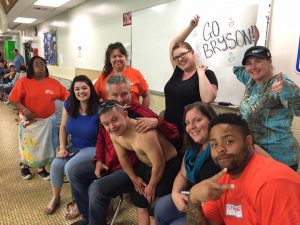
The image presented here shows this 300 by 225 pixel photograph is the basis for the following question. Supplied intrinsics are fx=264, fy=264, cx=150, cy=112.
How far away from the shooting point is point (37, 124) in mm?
2738

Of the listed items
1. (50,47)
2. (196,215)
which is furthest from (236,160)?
(50,47)

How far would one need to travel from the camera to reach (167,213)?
4.95ft

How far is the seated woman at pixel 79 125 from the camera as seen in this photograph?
219 centimetres

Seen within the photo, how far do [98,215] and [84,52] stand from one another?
164 inches

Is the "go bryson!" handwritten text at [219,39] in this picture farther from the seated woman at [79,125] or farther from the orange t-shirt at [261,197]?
the orange t-shirt at [261,197]

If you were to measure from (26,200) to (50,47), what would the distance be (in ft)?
18.9

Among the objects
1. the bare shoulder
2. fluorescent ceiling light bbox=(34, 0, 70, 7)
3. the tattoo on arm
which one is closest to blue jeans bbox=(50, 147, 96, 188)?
the bare shoulder

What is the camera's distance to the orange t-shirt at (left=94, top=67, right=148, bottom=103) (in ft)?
7.49

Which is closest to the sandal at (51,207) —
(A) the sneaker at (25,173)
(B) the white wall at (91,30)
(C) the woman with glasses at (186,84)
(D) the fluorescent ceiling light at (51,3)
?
(A) the sneaker at (25,173)

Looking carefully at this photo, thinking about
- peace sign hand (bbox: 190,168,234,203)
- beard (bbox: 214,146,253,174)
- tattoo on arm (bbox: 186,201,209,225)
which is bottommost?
tattoo on arm (bbox: 186,201,209,225)

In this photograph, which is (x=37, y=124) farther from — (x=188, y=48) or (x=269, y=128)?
(x=269, y=128)

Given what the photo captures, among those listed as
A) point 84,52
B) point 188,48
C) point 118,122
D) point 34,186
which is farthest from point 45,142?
point 84,52

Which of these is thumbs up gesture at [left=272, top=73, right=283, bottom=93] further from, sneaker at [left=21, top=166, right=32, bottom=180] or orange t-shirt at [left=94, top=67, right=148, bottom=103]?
sneaker at [left=21, top=166, right=32, bottom=180]

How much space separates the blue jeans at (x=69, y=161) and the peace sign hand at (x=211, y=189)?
1.22m
